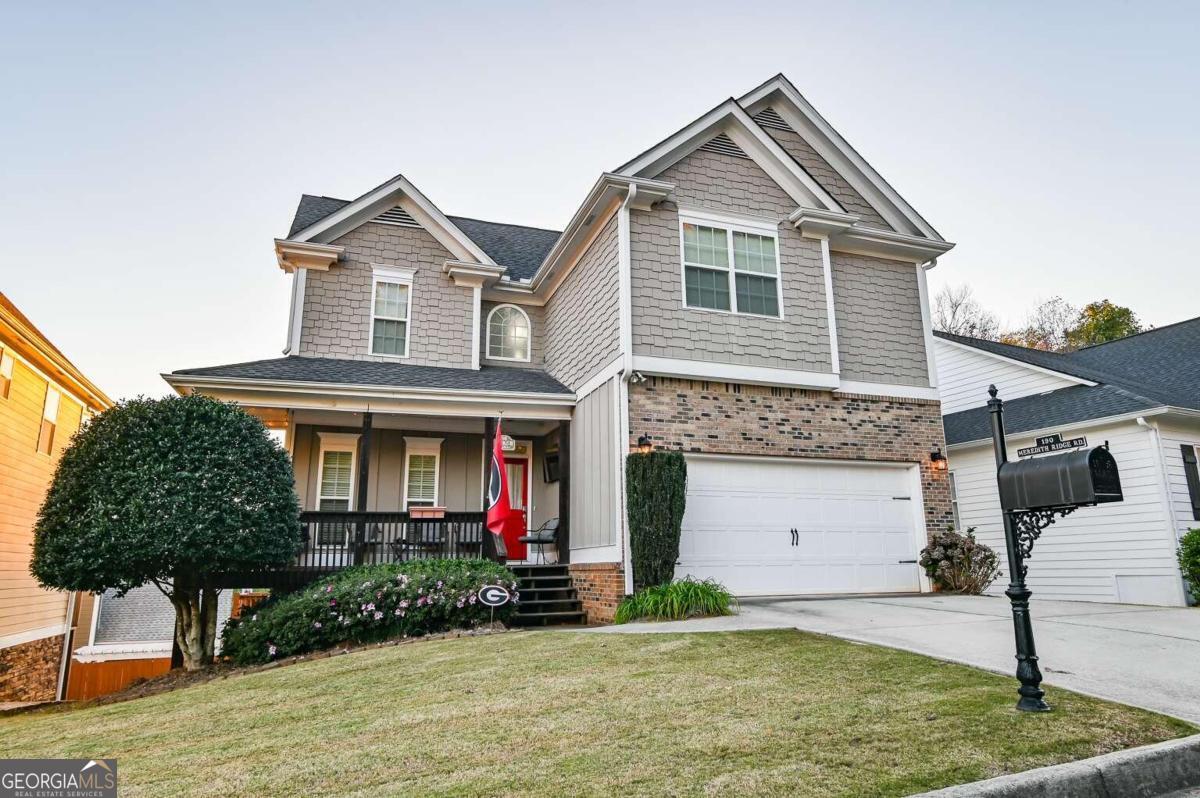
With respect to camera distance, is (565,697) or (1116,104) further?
(1116,104)

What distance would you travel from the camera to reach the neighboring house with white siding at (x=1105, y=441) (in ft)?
38.5

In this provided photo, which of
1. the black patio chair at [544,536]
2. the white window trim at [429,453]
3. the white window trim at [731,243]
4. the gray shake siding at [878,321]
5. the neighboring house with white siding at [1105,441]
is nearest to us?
the white window trim at [731,243]

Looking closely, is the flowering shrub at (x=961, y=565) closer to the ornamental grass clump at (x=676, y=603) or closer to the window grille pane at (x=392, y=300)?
the ornamental grass clump at (x=676, y=603)

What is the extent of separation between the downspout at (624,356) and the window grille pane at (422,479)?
5.17 metres

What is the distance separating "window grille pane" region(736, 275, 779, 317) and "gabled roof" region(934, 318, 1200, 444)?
589 centimetres

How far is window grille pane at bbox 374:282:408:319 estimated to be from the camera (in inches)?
561

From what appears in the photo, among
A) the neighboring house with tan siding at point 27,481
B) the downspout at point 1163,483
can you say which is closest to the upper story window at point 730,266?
the downspout at point 1163,483

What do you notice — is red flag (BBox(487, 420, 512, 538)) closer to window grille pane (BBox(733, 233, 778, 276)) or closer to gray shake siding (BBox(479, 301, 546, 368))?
gray shake siding (BBox(479, 301, 546, 368))

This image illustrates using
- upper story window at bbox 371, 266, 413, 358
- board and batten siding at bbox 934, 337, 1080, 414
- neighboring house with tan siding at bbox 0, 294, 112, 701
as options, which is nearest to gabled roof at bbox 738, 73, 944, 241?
board and batten siding at bbox 934, 337, 1080, 414

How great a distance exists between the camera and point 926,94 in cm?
1614

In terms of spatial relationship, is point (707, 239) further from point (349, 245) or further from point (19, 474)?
point (19, 474)

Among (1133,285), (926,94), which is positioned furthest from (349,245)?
(1133,285)

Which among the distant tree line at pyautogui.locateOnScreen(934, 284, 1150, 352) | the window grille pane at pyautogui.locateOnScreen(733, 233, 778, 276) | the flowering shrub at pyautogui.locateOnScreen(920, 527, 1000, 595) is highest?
the distant tree line at pyautogui.locateOnScreen(934, 284, 1150, 352)

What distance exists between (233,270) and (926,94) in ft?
57.0
